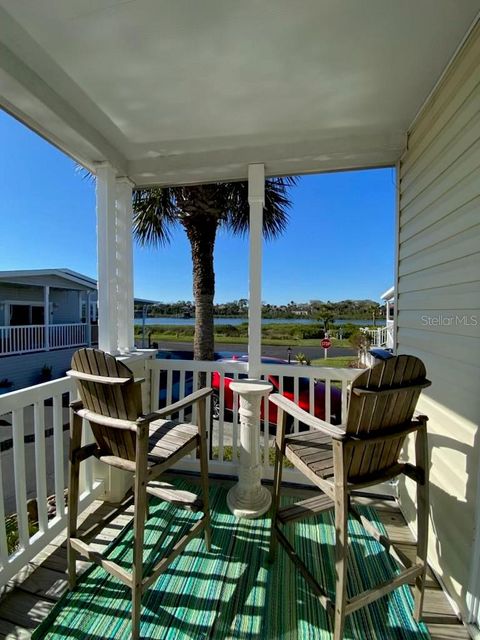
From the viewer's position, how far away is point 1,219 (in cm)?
791

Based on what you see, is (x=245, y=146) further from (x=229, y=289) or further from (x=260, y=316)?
(x=229, y=289)

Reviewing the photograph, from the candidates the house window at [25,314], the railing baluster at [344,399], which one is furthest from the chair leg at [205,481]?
the house window at [25,314]

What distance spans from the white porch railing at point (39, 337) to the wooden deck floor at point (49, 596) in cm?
778

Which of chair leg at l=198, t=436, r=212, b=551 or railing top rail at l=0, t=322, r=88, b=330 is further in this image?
railing top rail at l=0, t=322, r=88, b=330

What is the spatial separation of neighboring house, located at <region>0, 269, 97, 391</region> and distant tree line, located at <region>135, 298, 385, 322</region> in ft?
7.39

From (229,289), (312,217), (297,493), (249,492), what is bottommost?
(297,493)

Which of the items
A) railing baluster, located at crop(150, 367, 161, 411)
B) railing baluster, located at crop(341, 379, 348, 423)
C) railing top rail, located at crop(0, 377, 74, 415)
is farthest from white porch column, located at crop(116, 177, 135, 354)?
railing baluster, located at crop(341, 379, 348, 423)

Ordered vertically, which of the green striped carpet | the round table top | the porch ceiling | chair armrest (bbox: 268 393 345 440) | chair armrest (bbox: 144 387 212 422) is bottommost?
the green striped carpet

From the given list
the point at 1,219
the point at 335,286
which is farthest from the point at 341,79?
the point at 1,219

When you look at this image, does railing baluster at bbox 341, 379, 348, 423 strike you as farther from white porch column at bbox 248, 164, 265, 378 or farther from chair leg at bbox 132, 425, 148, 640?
chair leg at bbox 132, 425, 148, 640

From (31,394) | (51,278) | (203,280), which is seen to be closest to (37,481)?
(31,394)

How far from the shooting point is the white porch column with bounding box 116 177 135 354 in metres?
2.55

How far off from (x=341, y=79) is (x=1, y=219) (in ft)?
31.1

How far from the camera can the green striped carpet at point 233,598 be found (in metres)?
1.30
